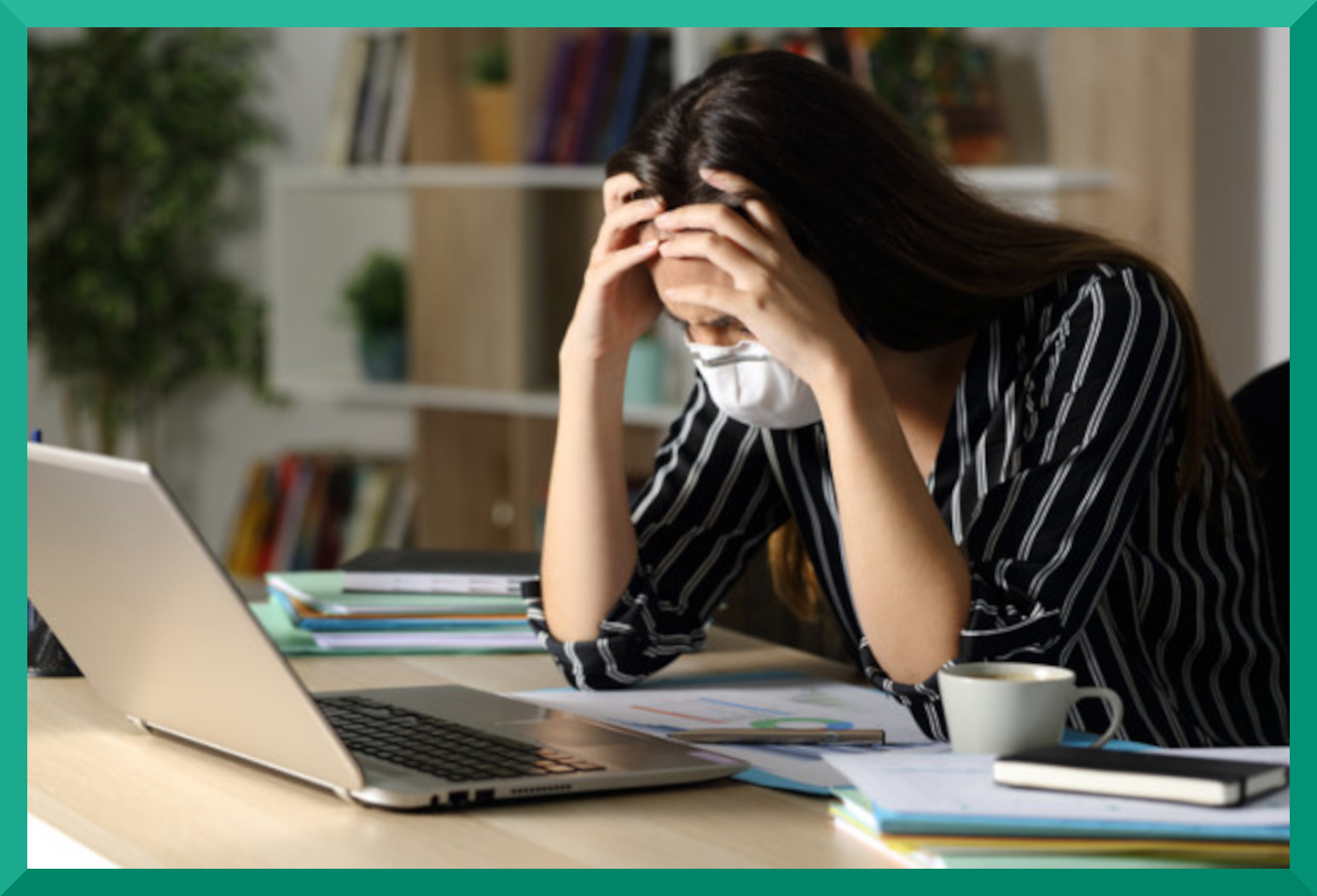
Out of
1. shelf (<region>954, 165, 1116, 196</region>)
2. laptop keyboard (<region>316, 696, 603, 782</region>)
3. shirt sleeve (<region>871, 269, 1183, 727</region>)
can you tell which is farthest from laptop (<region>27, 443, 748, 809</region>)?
shelf (<region>954, 165, 1116, 196</region>)

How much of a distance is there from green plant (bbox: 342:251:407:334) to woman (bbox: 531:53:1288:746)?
2506 millimetres

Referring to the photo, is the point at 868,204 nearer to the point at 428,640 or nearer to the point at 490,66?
the point at 428,640

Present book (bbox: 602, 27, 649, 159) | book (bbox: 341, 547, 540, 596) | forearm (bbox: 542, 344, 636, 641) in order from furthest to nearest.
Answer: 1. book (bbox: 602, 27, 649, 159)
2. book (bbox: 341, 547, 540, 596)
3. forearm (bbox: 542, 344, 636, 641)

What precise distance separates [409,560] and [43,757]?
55 centimetres

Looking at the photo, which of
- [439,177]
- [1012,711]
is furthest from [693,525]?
[439,177]

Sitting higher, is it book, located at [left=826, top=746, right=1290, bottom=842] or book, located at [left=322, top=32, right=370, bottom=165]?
book, located at [left=322, top=32, right=370, bottom=165]

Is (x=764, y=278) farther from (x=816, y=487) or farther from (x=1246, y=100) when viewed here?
(x=1246, y=100)

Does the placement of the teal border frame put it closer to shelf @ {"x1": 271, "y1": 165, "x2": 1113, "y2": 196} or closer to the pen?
the pen

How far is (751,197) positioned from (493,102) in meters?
2.49

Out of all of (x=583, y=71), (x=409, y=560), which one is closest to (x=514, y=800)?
(x=409, y=560)

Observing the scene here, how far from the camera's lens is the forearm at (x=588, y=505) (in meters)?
1.48

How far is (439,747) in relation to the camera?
1.10 metres

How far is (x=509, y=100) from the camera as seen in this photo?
12.1 ft

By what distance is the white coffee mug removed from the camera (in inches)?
40.2
